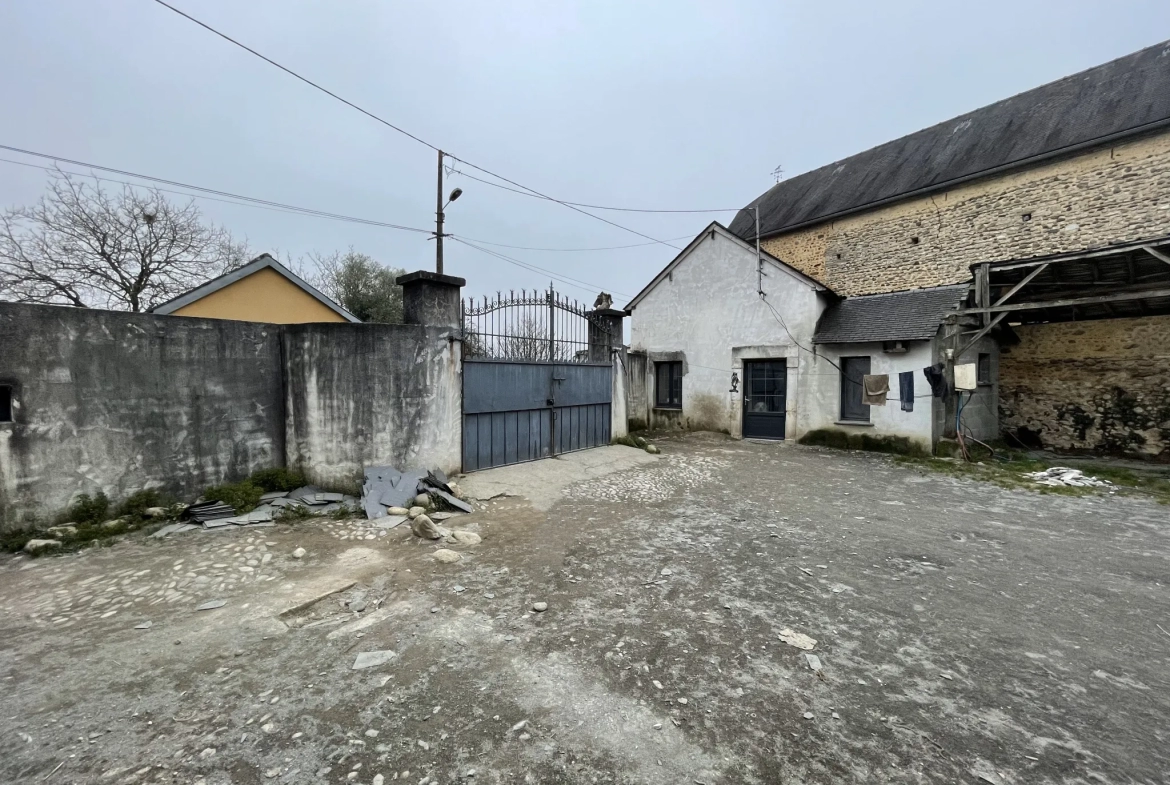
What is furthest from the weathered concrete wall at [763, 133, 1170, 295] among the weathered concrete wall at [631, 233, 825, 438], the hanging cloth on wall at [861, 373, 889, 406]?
the weathered concrete wall at [631, 233, 825, 438]

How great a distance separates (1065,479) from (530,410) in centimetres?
904

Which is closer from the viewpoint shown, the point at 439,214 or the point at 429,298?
the point at 429,298

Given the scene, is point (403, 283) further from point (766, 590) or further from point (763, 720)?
point (763, 720)

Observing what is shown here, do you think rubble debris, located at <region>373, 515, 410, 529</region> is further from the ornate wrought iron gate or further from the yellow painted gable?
the yellow painted gable

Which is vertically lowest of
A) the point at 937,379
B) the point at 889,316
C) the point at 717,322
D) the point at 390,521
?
the point at 390,521

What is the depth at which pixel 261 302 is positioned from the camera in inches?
376

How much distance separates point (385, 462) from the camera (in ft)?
20.1

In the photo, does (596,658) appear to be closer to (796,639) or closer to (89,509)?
(796,639)

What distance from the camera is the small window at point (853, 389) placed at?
1065cm

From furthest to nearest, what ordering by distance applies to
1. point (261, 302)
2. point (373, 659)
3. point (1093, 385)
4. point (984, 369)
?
point (984, 369) → point (1093, 385) → point (261, 302) → point (373, 659)

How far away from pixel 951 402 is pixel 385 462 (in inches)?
442

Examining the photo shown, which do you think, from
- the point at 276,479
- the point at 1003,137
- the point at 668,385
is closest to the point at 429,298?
the point at 276,479

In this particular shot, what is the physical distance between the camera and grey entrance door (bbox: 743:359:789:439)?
1189cm

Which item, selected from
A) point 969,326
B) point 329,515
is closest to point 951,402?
point 969,326
